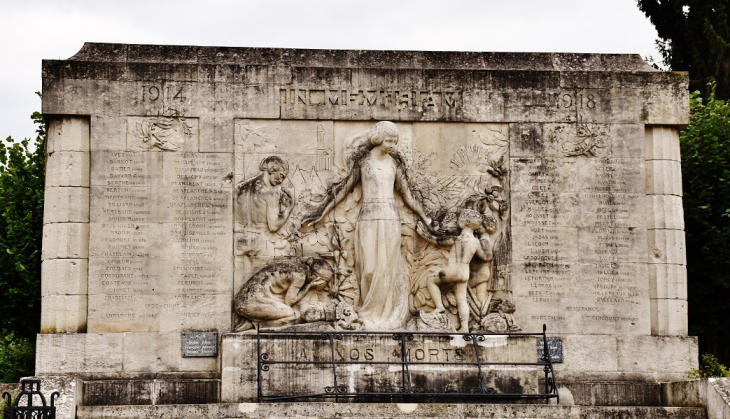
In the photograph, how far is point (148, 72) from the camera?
60.2 feet

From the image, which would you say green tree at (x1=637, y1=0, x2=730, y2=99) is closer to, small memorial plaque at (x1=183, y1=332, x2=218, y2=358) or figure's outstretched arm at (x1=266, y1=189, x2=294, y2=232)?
figure's outstretched arm at (x1=266, y1=189, x2=294, y2=232)

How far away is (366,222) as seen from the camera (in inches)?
705

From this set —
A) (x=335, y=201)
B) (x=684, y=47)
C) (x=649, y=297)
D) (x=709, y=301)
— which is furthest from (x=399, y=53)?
(x=684, y=47)

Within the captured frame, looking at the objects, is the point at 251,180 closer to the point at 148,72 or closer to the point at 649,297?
the point at 148,72

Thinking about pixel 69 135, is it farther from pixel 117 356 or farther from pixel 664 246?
pixel 664 246

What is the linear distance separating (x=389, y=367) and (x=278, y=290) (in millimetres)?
2114

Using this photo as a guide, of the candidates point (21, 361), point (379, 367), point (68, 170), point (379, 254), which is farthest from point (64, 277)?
point (21, 361)

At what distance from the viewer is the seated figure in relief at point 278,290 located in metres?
17.6

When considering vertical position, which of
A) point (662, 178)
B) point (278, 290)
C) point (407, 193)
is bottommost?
point (278, 290)

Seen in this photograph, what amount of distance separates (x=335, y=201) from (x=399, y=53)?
8.93 ft

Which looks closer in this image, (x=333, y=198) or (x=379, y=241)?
(x=379, y=241)

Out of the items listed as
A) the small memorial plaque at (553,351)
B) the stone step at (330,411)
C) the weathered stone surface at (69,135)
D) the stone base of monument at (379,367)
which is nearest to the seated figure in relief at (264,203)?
the stone base of monument at (379,367)

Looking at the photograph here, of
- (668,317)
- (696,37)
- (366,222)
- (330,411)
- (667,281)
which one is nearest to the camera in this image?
(330,411)

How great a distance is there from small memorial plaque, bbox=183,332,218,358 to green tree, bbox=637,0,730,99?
15.7 metres
